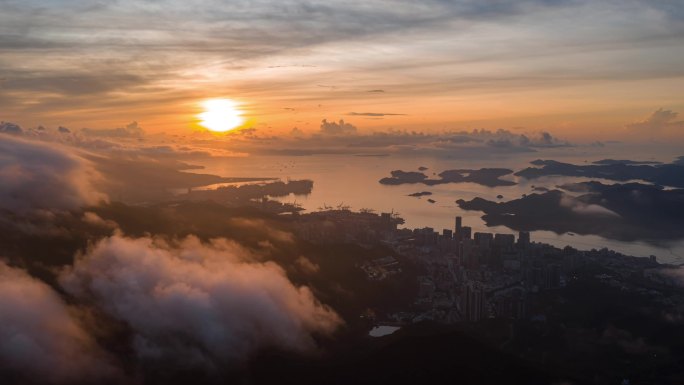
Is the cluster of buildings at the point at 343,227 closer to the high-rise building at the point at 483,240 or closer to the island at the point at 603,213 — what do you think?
the high-rise building at the point at 483,240

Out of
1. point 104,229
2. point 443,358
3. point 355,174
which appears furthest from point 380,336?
point 355,174

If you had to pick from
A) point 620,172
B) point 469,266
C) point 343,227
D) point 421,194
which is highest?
point 620,172

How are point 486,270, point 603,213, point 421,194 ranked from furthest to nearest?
point 421,194
point 603,213
point 486,270

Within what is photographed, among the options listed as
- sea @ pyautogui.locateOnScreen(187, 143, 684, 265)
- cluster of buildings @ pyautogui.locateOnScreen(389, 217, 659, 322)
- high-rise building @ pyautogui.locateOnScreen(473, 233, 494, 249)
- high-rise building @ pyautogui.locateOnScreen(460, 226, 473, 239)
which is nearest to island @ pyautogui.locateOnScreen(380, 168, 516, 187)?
sea @ pyautogui.locateOnScreen(187, 143, 684, 265)

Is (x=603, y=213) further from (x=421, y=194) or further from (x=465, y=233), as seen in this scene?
(x=465, y=233)

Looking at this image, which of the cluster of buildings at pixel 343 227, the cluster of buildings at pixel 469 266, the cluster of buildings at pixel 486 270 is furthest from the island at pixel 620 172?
the cluster of buildings at pixel 343 227

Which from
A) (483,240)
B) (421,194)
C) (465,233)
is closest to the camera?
(483,240)

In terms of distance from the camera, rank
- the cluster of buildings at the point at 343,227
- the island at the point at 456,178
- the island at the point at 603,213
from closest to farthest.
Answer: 1. the cluster of buildings at the point at 343,227
2. the island at the point at 603,213
3. the island at the point at 456,178

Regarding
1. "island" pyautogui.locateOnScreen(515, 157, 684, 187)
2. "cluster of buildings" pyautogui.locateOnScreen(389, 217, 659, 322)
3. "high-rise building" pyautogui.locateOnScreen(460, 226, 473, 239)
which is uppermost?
"island" pyautogui.locateOnScreen(515, 157, 684, 187)

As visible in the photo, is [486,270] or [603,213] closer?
[486,270]

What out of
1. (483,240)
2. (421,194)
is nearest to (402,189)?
(421,194)

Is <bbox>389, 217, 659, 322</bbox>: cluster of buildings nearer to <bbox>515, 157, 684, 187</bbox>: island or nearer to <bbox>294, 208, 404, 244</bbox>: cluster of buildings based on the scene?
<bbox>294, 208, 404, 244</bbox>: cluster of buildings
